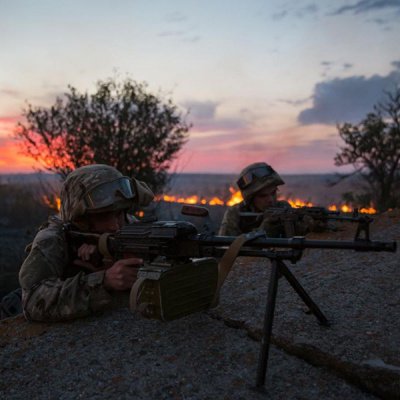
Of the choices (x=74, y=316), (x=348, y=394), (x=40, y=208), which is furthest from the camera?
(x=40, y=208)

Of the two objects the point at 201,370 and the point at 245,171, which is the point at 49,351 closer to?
the point at 201,370

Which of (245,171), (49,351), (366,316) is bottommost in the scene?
(49,351)

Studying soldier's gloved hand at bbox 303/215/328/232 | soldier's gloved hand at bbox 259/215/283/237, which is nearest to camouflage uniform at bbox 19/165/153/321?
soldier's gloved hand at bbox 259/215/283/237

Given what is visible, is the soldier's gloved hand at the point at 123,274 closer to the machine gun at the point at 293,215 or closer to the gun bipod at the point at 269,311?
the gun bipod at the point at 269,311

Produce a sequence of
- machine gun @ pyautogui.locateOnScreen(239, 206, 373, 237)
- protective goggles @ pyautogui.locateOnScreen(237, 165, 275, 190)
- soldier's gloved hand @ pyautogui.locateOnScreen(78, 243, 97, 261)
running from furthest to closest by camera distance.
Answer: protective goggles @ pyautogui.locateOnScreen(237, 165, 275, 190) → machine gun @ pyautogui.locateOnScreen(239, 206, 373, 237) → soldier's gloved hand @ pyautogui.locateOnScreen(78, 243, 97, 261)

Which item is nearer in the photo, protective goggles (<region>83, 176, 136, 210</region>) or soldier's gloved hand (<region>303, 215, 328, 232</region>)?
protective goggles (<region>83, 176, 136, 210</region>)

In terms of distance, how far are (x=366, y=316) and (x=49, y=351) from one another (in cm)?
262

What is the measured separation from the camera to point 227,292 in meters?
4.51

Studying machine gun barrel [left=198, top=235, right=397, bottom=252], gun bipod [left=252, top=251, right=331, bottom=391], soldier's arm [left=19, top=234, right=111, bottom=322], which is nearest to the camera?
machine gun barrel [left=198, top=235, right=397, bottom=252]

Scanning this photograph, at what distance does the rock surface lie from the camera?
278 centimetres

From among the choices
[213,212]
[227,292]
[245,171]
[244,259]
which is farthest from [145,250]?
[213,212]

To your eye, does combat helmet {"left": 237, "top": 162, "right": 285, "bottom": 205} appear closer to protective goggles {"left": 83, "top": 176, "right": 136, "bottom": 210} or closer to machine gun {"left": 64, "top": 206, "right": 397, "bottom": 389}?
protective goggles {"left": 83, "top": 176, "right": 136, "bottom": 210}

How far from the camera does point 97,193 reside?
12.9 feet

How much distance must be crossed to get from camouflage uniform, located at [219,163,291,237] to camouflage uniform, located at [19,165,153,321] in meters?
2.91
